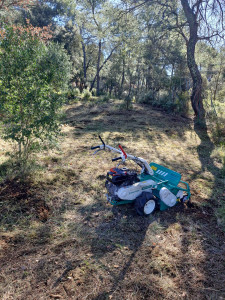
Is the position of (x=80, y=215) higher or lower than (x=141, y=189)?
lower

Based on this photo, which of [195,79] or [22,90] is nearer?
[22,90]

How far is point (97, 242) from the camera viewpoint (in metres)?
3.44

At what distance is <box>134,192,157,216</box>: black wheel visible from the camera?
13.1 ft

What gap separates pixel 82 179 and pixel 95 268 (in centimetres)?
281

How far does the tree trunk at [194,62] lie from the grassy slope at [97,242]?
23.3ft

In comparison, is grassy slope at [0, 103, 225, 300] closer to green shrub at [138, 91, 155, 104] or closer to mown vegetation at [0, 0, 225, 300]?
mown vegetation at [0, 0, 225, 300]

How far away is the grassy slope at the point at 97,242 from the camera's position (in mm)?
2660

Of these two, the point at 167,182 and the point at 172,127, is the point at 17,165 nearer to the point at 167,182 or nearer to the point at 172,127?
the point at 167,182

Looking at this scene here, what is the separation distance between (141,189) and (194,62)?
1068 centimetres

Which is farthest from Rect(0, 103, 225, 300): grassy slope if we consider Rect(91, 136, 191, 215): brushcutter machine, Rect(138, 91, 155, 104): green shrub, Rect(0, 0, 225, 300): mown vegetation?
Rect(138, 91, 155, 104): green shrub

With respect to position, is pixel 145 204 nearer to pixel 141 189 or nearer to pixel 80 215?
pixel 141 189

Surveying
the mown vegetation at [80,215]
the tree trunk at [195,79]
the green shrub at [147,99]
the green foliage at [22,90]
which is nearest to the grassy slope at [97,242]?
the mown vegetation at [80,215]

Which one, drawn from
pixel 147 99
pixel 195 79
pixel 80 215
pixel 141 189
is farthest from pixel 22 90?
pixel 147 99

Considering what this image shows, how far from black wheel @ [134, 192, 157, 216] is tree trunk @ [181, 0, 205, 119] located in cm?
986
